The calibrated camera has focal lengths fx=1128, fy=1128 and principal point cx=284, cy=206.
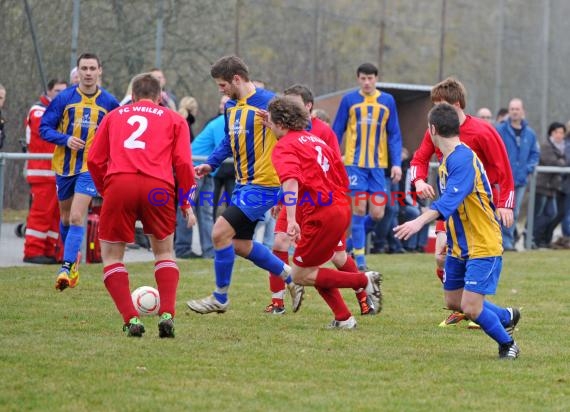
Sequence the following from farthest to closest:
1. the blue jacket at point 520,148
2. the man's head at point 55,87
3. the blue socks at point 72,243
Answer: the blue jacket at point 520,148 < the man's head at point 55,87 < the blue socks at point 72,243

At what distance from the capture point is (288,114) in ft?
25.9

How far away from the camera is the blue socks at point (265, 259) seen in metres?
8.95

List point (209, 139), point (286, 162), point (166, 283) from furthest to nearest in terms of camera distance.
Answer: point (209, 139) → point (286, 162) → point (166, 283)

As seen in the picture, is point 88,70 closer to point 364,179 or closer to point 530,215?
point 364,179

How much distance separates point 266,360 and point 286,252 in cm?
300

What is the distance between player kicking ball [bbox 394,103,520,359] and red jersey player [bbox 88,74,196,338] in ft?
→ 5.59

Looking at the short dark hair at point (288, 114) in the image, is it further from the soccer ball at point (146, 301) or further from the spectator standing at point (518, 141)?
the spectator standing at point (518, 141)

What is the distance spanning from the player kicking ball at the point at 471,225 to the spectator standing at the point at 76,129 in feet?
13.4

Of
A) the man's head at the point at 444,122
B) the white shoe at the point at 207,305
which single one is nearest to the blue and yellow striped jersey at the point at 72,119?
the white shoe at the point at 207,305

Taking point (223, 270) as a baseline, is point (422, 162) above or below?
above

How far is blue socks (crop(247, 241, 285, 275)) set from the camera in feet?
29.4

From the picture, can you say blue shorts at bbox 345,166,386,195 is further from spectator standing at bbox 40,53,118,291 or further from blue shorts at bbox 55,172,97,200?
blue shorts at bbox 55,172,97,200

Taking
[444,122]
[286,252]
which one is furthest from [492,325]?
[286,252]

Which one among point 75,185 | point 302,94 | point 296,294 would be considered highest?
point 302,94
